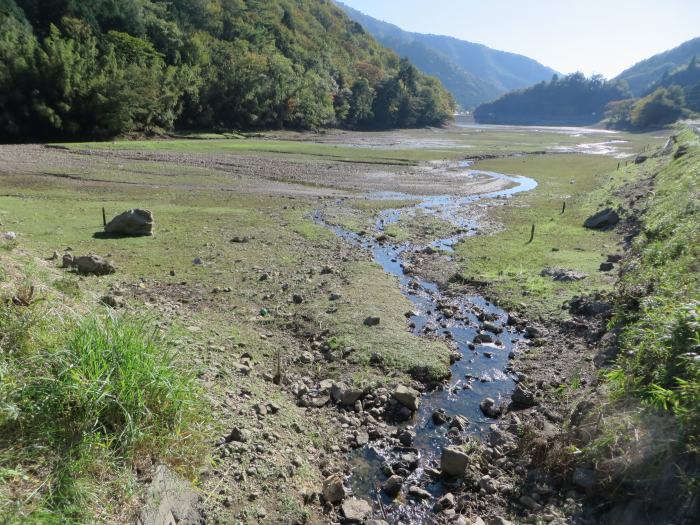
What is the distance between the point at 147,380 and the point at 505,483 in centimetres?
604

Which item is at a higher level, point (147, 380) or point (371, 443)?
point (147, 380)

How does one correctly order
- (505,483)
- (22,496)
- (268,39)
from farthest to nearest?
(268,39), (505,483), (22,496)

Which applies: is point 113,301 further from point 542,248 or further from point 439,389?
point 542,248

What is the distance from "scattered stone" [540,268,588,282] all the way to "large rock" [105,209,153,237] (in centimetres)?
1722

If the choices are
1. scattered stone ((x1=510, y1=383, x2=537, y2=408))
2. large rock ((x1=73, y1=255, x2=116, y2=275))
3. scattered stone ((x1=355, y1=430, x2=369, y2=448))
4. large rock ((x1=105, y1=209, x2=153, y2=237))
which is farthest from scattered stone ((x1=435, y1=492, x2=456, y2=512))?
large rock ((x1=105, y1=209, x2=153, y2=237))

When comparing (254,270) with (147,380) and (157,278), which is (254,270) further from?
(147,380)

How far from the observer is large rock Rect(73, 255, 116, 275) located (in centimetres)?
1458

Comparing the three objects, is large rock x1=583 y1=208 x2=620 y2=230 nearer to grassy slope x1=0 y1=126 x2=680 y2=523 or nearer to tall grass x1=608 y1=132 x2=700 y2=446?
grassy slope x1=0 y1=126 x2=680 y2=523

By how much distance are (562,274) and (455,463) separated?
12361 millimetres

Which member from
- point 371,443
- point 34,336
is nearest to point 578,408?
point 371,443

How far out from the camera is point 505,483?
7625mm

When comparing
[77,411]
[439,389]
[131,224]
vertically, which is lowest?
[439,389]

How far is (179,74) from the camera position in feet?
241

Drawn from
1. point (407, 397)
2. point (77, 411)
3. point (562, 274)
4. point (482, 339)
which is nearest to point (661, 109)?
point (562, 274)
